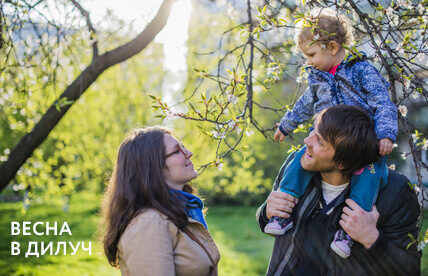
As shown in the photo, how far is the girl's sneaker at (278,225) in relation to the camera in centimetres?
211

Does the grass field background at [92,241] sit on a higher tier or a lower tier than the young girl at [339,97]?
lower

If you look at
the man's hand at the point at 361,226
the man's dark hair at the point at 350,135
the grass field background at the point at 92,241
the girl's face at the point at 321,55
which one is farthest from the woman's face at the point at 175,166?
the grass field background at the point at 92,241

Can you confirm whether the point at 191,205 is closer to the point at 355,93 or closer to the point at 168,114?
the point at 168,114

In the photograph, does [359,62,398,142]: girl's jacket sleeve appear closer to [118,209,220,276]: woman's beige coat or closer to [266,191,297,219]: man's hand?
[266,191,297,219]: man's hand

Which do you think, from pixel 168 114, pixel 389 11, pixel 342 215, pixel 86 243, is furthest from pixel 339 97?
pixel 86 243

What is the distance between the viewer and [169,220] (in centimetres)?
192

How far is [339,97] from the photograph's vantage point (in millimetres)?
2260

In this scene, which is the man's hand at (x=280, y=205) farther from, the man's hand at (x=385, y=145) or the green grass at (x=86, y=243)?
the green grass at (x=86, y=243)

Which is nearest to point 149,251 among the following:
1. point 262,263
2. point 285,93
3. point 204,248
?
point 204,248

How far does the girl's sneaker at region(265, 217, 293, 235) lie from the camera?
2.11m

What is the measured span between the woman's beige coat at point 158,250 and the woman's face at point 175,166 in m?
0.26

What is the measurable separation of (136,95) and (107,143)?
1.39 meters

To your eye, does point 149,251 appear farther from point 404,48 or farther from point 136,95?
point 136,95

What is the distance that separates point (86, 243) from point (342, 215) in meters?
8.14
